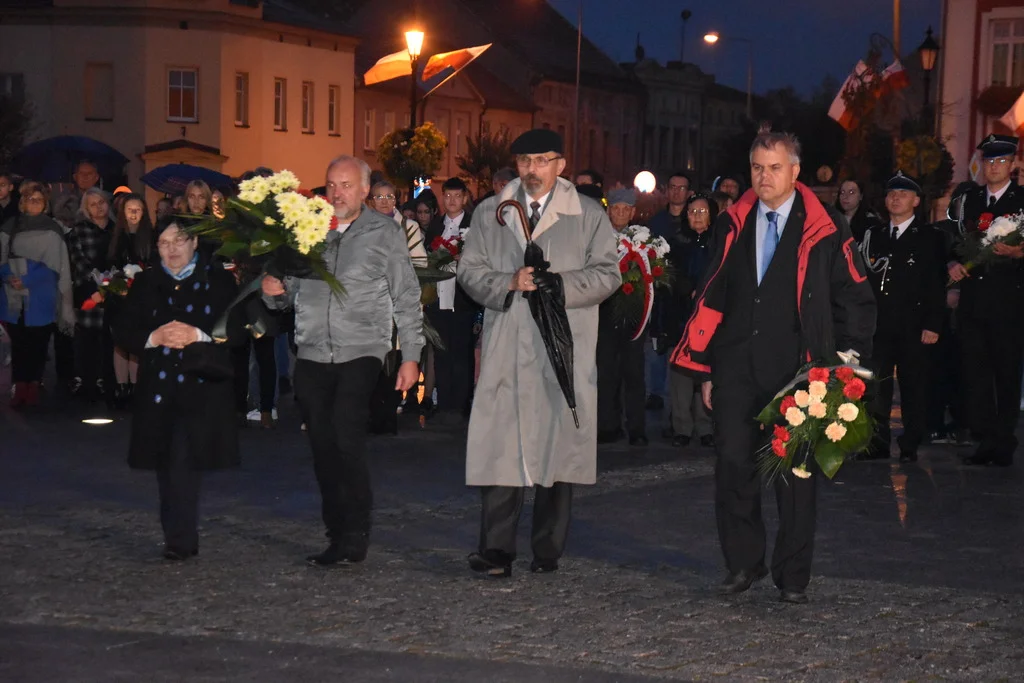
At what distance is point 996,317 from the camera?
1309 cm

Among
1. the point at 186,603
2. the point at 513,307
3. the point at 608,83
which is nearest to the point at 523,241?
the point at 513,307

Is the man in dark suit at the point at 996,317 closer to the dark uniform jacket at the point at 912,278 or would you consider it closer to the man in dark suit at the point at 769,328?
the dark uniform jacket at the point at 912,278

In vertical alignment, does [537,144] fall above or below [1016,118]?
below

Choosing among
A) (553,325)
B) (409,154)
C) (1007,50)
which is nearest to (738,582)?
(553,325)

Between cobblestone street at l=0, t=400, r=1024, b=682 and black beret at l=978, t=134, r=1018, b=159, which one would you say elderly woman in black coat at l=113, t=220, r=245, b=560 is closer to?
cobblestone street at l=0, t=400, r=1024, b=682

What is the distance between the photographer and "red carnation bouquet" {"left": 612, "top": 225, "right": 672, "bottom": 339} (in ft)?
45.9

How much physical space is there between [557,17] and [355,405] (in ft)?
315

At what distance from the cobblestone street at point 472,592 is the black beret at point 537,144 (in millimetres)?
2082

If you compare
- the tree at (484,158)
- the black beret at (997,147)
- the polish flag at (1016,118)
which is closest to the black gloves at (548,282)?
the black beret at (997,147)

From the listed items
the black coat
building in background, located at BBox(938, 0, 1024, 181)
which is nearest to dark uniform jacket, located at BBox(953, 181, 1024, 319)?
the black coat

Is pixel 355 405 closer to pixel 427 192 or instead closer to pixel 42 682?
pixel 42 682

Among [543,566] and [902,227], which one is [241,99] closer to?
[902,227]

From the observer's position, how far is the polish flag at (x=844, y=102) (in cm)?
4094

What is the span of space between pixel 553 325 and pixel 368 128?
62.5 metres
